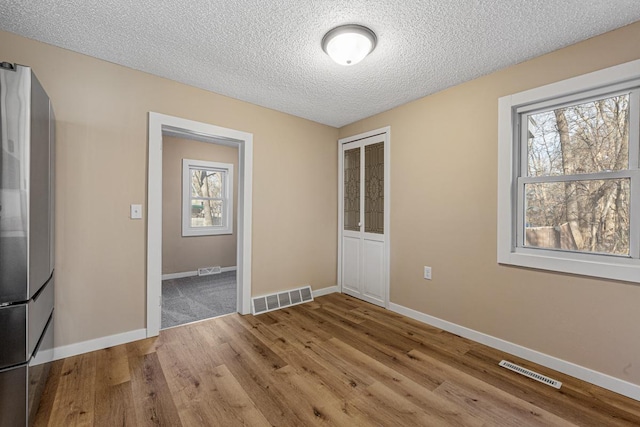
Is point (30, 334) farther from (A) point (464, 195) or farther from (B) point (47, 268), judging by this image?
(A) point (464, 195)

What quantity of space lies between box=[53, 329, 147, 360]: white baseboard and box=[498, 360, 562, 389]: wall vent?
316 centimetres

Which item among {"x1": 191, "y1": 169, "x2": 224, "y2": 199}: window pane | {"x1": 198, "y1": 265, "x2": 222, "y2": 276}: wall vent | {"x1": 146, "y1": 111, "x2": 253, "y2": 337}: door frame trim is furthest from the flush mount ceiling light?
{"x1": 198, "y1": 265, "x2": 222, "y2": 276}: wall vent

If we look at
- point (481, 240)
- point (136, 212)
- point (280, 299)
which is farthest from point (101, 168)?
point (481, 240)

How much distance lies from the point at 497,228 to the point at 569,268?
0.56 metres

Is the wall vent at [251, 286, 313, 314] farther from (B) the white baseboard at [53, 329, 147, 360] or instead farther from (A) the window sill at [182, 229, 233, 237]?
(A) the window sill at [182, 229, 233, 237]

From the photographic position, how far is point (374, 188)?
3650mm

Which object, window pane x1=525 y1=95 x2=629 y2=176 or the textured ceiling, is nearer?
the textured ceiling

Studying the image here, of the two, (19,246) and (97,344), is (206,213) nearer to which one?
(97,344)

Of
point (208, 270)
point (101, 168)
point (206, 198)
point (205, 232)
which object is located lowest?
point (208, 270)

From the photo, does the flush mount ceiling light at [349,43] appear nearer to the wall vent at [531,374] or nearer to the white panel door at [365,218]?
the white panel door at [365,218]

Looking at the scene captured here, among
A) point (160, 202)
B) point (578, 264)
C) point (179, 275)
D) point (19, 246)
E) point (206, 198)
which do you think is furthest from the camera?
point (206, 198)

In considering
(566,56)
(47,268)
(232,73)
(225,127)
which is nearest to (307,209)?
(225,127)

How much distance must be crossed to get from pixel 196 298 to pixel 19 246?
8.19ft

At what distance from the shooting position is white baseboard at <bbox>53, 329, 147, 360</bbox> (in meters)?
2.20
